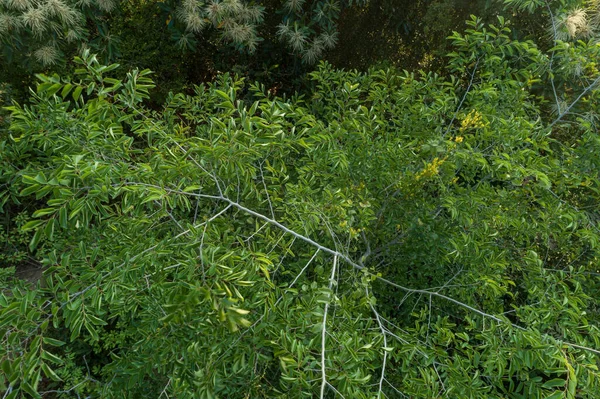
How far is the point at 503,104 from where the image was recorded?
8.09 ft

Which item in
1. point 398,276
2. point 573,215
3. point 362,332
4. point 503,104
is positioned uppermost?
point 503,104

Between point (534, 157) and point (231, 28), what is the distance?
2588 millimetres

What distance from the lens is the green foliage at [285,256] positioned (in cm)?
122

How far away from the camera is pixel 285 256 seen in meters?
1.94

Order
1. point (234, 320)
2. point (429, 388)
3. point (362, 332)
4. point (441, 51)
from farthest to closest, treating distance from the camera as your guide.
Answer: point (441, 51) → point (362, 332) → point (429, 388) → point (234, 320)

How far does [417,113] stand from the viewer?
2.47m

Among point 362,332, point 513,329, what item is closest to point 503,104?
point 513,329

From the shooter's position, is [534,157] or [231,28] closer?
[534,157]

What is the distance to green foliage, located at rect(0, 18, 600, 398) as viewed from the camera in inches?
47.9

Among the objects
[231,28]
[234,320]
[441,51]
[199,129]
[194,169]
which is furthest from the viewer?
[441,51]

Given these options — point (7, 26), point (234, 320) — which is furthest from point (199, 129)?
point (7, 26)

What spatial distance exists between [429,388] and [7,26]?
3585 mm

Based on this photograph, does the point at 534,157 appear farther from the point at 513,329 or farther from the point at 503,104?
the point at 513,329

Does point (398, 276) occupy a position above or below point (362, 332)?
below
